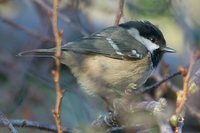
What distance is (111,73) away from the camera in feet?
9.85

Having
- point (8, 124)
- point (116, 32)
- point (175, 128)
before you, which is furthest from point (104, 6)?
point (175, 128)

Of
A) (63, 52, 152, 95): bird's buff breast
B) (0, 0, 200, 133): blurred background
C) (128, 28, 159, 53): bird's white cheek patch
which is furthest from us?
(128, 28, 159, 53): bird's white cheek patch

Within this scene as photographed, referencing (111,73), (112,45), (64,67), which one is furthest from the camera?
(64,67)

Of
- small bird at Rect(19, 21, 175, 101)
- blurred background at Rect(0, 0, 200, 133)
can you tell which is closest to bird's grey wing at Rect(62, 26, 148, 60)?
small bird at Rect(19, 21, 175, 101)

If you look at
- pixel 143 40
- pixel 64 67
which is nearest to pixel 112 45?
pixel 143 40

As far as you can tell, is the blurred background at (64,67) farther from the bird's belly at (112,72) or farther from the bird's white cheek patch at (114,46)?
the bird's white cheek patch at (114,46)

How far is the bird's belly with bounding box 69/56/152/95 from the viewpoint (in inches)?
118

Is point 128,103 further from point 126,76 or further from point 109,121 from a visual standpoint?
point 126,76

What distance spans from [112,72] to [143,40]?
292mm

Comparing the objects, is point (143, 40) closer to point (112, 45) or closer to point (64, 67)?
point (112, 45)

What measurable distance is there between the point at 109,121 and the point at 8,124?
513 mm

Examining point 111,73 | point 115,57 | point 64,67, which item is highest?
point 64,67

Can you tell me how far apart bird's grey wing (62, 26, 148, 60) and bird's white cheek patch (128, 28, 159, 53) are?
21 millimetres

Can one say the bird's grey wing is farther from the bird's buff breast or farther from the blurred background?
the blurred background
